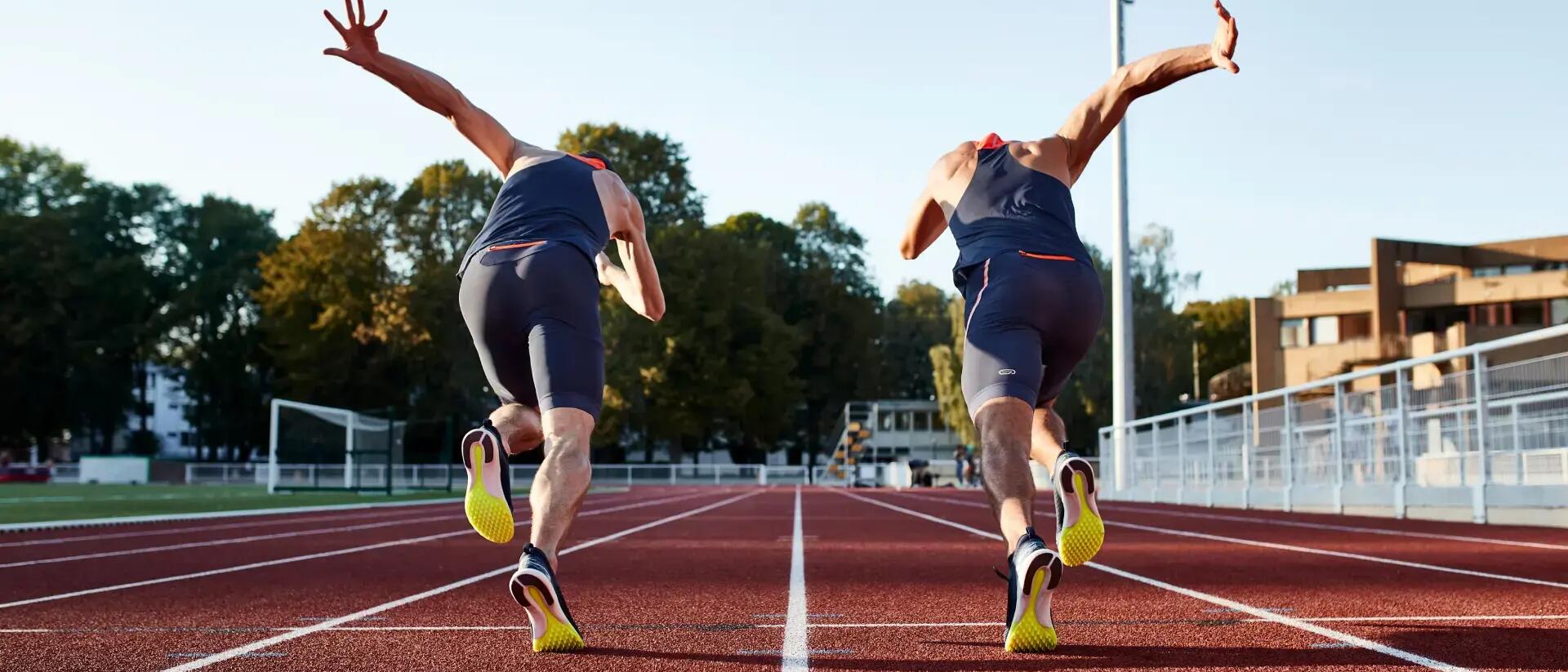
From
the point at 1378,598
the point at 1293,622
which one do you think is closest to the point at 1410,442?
the point at 1378,598

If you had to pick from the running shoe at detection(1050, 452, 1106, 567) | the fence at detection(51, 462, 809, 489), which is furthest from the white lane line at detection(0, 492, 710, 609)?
the fence at detection(51, 462, 809, 489)

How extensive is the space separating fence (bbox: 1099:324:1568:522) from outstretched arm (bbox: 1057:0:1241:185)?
22.1 ft

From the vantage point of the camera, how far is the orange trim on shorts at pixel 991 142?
445cm

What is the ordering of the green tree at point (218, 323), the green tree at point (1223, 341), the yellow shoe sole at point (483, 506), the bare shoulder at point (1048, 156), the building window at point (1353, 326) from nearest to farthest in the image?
the yellow shoe sole at point (483, 506)
the bare shoulder at point (1048, 156)
the building window at point (1353, 326)
the green tree at point (218, 323)
the green tree at point (1223, 341)

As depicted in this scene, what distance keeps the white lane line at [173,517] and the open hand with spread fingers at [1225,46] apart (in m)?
11.2

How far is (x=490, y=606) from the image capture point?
17.3 feet

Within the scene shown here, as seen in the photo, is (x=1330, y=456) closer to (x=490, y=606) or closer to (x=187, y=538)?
(x=187, y=538)

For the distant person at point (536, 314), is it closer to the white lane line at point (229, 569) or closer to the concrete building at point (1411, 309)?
the white lane line at point (229, 569)

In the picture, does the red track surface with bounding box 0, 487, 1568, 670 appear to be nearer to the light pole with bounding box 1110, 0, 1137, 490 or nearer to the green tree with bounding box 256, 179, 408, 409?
the light pole with bounding box 1110, 0, 1137, 490

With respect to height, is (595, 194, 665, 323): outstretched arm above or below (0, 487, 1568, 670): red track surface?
above

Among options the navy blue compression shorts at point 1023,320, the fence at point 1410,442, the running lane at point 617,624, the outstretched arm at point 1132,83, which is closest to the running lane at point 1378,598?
the navy blue compression shorts at point 1023,320

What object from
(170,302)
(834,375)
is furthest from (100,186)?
(834,375)

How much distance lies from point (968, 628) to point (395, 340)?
158 ft

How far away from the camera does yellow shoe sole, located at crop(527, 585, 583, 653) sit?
12.6 ft
